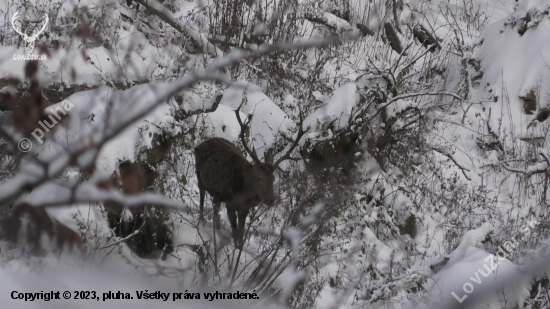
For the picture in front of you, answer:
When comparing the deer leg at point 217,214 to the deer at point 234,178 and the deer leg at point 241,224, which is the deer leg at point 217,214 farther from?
the deer leg at point 241,224

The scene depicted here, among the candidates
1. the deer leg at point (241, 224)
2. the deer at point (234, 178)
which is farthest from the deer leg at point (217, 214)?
the deer leg at point (241, 224)

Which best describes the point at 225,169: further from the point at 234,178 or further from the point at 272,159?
the point at 272,159

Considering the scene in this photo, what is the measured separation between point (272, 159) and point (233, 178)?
1.19ft

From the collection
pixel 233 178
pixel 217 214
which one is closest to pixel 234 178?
pixel 233 178

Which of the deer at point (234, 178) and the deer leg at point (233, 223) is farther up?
the deer at point (234, 178)

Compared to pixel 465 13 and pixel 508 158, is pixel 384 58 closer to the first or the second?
pixel 465 13

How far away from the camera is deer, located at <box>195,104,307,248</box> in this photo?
8.96 feet

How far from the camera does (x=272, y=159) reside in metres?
2.97

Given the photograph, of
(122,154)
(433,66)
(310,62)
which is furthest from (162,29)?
(433,66)

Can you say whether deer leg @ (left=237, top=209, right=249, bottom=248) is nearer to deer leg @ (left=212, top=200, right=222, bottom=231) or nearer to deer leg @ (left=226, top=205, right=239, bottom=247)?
deer leg @ (left=226, top=205, right=239, bottom=247)

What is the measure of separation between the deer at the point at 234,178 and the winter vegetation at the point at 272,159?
0.04ft

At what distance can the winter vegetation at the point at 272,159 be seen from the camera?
1.08 metres

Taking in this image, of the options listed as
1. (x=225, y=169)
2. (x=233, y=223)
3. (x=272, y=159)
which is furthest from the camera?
(x=272, y=159)

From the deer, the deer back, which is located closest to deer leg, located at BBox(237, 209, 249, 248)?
the deer
